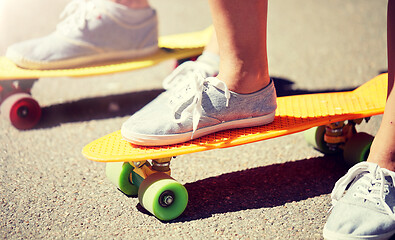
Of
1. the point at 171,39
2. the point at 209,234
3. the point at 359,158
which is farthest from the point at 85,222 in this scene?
the point at 171,39

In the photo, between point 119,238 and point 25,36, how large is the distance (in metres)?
2.68

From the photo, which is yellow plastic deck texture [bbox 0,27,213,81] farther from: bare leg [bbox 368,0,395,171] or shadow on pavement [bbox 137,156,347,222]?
bare leg [bbox 368,0,395,171]

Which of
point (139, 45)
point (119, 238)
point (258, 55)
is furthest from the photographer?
point (139, 45)

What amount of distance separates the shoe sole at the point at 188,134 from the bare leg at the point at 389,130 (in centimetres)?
43

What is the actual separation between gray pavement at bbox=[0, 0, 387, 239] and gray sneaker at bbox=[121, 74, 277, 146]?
0.27 m

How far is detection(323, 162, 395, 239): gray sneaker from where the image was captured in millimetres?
1437

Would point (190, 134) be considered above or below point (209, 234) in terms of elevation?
above

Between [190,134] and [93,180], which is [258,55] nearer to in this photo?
[190,134]

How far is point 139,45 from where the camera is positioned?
9.20ft

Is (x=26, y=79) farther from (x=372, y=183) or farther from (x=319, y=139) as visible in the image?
(x=372, y=183)

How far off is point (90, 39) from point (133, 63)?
28 centimetres

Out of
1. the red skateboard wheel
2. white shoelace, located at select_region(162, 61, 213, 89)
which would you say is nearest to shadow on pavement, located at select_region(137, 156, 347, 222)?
white shoelace, located at select_region(162, 61, 213, 89)

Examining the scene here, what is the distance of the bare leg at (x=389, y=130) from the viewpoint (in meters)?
1.57

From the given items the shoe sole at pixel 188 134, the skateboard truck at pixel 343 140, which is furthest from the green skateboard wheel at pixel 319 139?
the shoe sole at pixel 188 134
